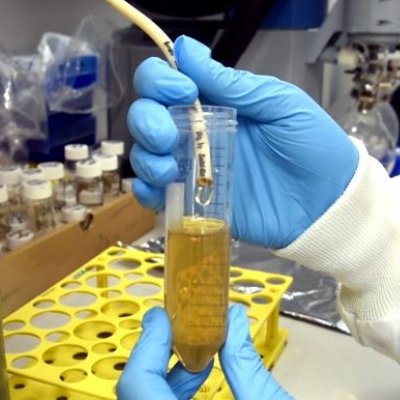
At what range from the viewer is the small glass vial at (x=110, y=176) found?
1201 millimetres

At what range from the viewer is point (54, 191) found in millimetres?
1140

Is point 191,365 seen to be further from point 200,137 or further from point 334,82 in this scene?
point 334,82

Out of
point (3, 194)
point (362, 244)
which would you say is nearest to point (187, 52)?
point (362, 244)

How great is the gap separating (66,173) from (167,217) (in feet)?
2.11

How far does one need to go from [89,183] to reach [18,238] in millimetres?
239

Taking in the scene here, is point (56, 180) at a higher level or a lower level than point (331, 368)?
higher

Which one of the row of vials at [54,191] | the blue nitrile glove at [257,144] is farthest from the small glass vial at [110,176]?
the blue nitrile glove at [257,144]

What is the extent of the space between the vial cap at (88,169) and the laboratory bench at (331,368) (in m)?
0.46

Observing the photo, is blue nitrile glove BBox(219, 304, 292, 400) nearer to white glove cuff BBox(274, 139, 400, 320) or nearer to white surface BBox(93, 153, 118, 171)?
white glove cuff BBox(274, 139, 400, 320)

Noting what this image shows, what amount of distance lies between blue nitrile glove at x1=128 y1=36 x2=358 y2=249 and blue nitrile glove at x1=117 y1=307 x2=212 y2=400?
0.48ft

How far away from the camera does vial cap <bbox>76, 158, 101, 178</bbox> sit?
114 centimetres

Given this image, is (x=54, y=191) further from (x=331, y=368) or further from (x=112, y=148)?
(x=331, y=368)

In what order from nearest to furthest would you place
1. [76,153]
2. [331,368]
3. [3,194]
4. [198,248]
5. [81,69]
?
[198,248]
[331,368]
[3,194]
[76,153]
[81,69]

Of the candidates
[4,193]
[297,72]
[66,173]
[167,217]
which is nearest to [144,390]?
[167,217]
